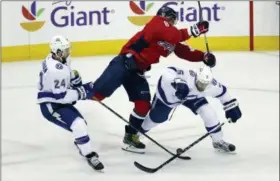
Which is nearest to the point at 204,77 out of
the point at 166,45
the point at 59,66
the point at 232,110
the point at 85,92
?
the point at 232,110

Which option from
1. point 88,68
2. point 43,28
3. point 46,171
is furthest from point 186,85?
point 43,28

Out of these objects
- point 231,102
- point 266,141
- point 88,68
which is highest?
point 231,102

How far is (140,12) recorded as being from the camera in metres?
6.39

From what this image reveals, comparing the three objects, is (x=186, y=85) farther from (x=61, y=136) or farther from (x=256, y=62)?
(x=256, y=62)

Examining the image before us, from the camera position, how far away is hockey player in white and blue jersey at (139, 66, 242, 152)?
327 cm

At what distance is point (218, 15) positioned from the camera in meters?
6.48

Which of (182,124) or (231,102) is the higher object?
(231,102)

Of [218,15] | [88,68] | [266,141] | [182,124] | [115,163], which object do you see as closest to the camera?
[115,163]

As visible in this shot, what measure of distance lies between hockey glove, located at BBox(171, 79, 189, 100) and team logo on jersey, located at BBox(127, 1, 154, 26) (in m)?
3.16

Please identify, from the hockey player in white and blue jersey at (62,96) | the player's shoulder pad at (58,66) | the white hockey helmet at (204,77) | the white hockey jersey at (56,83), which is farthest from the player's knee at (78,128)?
the white hockey helmet at (204,77)

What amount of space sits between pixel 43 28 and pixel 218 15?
67.8 inches

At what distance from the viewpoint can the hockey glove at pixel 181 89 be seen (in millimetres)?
3248

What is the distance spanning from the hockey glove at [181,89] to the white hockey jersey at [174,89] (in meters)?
0.04

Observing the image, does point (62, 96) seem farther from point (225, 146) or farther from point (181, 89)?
point (225, 146)
